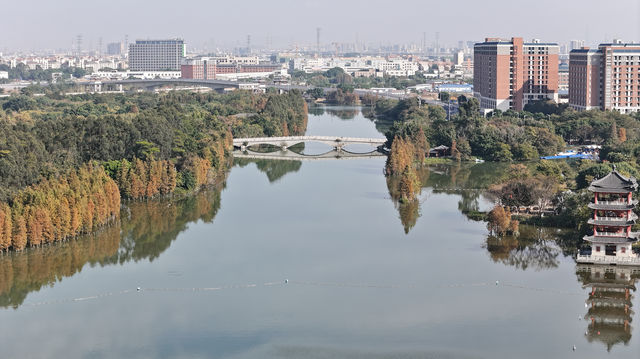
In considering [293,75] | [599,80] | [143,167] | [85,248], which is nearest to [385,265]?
[85,248]

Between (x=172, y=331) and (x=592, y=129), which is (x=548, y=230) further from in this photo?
(x=592, y=129)

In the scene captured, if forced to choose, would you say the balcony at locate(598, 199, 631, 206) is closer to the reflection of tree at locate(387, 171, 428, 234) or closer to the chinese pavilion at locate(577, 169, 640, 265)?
the chinese pavilion at locate(577, 169, 640, 265)

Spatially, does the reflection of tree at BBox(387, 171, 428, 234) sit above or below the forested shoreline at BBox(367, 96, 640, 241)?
below

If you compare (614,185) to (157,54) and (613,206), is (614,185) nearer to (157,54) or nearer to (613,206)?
(613,206)

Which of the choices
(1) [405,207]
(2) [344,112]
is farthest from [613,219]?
(2) [344,112]

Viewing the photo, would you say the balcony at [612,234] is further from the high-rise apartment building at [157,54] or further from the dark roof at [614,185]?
the high-rise apartment building at [157,54]

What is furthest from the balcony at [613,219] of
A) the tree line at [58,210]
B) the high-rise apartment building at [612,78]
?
the high-rise apartment building at [612,78]

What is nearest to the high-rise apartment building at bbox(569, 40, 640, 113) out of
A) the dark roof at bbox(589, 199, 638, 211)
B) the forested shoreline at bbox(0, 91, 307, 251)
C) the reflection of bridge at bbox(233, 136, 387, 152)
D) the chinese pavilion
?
the reflection of bridge at bbox(233, 136, 387, 152)
